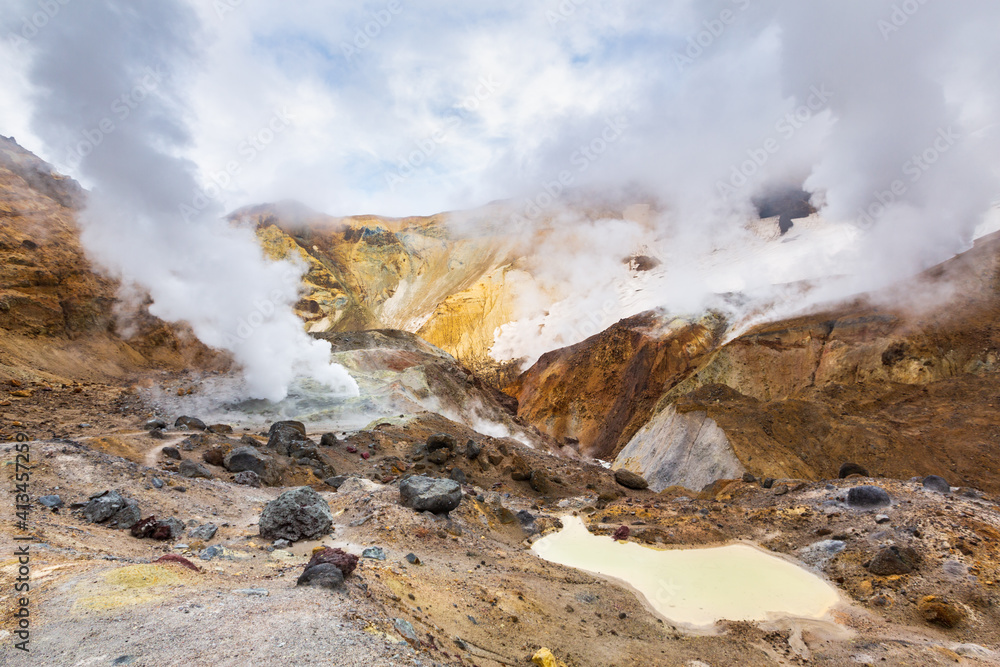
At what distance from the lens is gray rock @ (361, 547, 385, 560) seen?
7.72 meters

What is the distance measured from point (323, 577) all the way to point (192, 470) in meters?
9.02

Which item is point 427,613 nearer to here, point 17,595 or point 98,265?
point 17,595

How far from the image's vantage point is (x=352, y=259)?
74.6 m

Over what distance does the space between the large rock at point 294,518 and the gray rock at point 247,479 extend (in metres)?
4.25

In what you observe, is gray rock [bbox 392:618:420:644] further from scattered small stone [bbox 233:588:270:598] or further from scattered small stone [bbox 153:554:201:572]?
scattered small stone [bbox 153:554:201:572]

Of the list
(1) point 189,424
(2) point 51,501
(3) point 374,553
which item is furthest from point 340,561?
(1) point 189,424

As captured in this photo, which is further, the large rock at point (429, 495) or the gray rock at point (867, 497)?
the gray rock at point (867, 497)

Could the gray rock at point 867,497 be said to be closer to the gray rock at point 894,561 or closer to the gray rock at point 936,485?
the gray rock at point 936,485

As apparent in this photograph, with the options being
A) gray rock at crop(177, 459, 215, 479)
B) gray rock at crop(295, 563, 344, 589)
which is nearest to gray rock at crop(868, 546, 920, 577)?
gray rock at crop(295, 563, 344, 589)

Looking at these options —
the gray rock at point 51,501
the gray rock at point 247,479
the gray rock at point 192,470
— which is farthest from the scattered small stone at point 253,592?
the gray rock at point 192,470

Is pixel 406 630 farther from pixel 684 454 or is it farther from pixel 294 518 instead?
pixel 684 454

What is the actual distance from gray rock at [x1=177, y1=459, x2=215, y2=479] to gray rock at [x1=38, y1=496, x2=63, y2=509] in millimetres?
3983

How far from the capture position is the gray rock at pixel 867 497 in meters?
11.3

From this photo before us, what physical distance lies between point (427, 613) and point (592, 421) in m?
35.5
